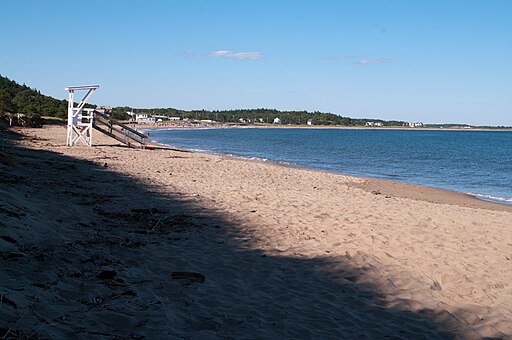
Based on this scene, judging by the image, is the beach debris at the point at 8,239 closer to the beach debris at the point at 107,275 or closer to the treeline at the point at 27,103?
the beach debris at the point at 107,275

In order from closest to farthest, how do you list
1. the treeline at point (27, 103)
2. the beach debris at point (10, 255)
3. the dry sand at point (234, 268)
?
the dry sand at point (234, 268), the beach debris at point (10, 255), the treeline at point (27, 103)

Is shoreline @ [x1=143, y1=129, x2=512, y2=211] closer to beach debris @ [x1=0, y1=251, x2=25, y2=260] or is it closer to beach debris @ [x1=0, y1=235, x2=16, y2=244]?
beach debris @ [x1=0, y1=235, x2=16, y2=244]

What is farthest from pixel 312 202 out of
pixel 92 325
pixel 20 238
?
pixel 92 325

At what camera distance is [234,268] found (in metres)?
5.99

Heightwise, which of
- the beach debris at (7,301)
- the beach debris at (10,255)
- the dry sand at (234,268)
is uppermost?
the beach debris at (7,301)

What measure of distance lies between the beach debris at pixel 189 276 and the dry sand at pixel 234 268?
21 mm

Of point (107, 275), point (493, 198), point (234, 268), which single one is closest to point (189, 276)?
point (234, 268)

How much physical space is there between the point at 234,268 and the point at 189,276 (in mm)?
737

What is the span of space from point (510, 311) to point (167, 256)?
3939mm

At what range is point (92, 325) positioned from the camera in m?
3.70

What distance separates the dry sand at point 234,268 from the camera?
13.5 feet

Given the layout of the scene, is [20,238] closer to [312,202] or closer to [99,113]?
[312,202]

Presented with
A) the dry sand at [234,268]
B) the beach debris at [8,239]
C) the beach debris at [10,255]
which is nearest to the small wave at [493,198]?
the dry sand at [234,268]

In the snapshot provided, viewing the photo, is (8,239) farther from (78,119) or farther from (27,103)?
(27,103)
